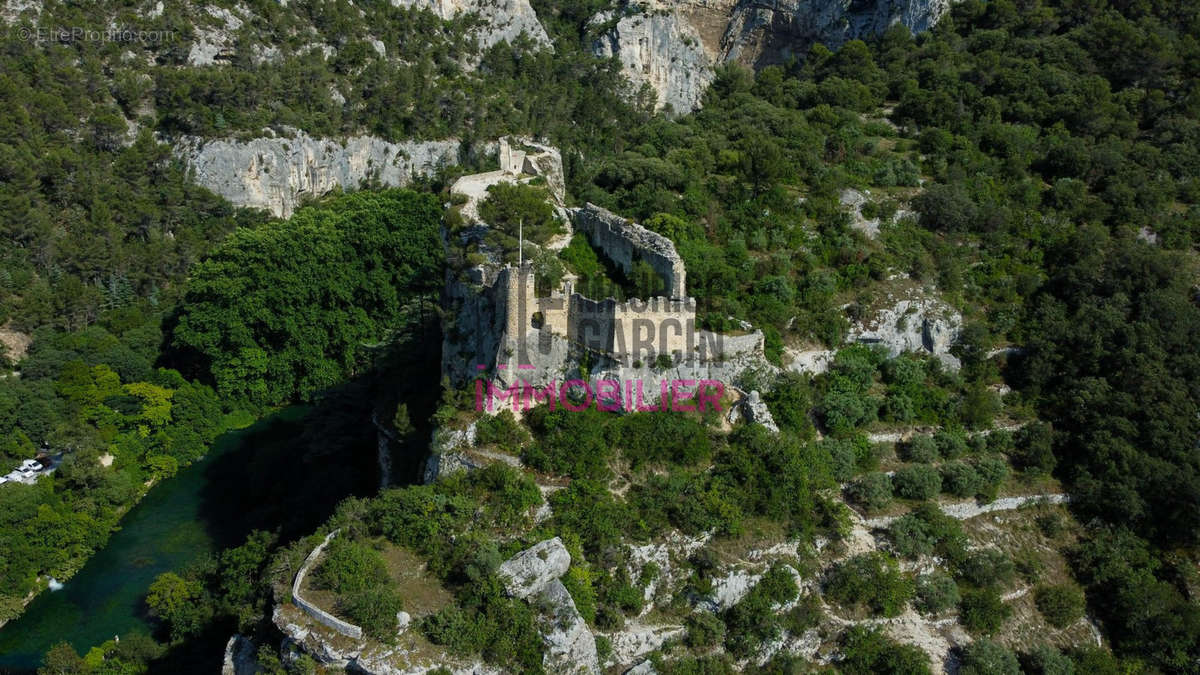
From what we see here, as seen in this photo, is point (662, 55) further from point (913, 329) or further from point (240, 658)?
point (240, 658)

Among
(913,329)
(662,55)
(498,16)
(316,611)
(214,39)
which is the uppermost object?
(498,16)

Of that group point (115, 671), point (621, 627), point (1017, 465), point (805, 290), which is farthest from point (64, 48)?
point (1017, 465)

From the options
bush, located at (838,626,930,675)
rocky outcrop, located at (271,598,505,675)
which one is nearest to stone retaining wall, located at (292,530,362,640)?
rocky outcrop, located at (271,598,505,675)

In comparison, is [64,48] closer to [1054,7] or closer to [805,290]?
[805,290]

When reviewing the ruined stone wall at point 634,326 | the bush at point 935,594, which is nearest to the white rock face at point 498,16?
the ruined stone wall at point 634,326

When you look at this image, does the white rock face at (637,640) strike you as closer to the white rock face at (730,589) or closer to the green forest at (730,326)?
the green forest at (730,326)

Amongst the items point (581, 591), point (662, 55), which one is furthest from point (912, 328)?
point (662, 55)
